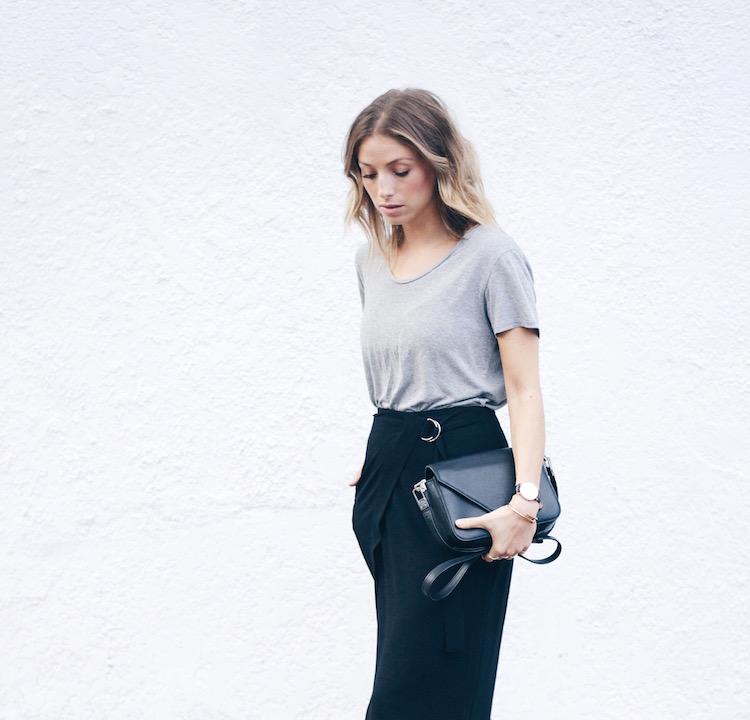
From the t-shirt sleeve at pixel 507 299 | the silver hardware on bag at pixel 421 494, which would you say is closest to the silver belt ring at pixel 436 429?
the silver hardware on bag at pixel 421 494

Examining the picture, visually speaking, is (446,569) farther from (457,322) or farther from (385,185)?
(385,185)

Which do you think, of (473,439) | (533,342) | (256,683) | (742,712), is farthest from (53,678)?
(742,712)

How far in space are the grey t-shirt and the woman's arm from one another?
0.13 feet

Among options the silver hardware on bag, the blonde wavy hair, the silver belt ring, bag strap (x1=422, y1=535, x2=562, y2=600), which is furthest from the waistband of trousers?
the blonde wavy hair

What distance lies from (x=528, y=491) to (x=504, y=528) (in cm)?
8

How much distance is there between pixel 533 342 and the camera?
5.19ft

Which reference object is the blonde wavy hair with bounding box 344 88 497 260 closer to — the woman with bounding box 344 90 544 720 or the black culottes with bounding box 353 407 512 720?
the woman with bounding box 344 90 544 720

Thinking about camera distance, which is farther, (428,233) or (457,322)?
(428,233)

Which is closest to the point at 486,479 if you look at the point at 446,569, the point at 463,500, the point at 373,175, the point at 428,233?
the point at 463,500

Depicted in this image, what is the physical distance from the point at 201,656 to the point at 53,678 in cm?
46

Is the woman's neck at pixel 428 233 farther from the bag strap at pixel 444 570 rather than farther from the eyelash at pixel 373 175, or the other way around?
the bag strap at pixel 444 570

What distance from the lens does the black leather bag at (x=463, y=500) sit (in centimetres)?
149

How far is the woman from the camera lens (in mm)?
1572

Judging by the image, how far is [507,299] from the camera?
5.11ft
